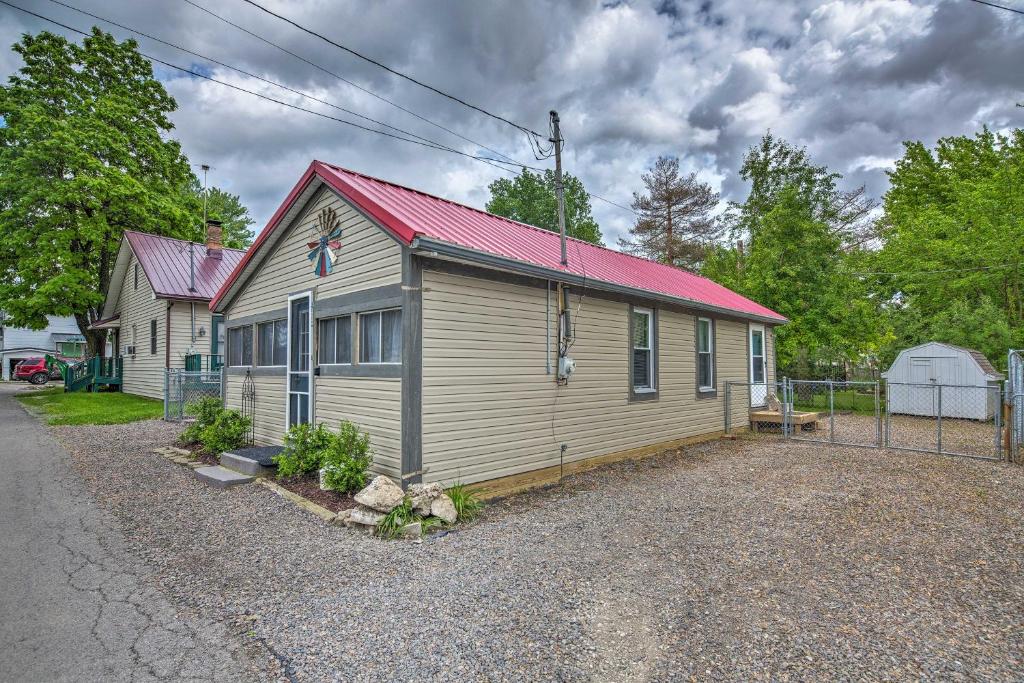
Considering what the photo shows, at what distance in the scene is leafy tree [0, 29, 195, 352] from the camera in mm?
18625

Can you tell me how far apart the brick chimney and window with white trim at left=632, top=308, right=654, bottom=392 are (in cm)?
1708

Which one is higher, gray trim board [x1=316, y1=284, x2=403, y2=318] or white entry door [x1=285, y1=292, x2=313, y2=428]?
gray trim board [x1=316, y1=284, x2=403, y2=318]

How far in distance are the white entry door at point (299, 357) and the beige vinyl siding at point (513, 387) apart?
2.77 m

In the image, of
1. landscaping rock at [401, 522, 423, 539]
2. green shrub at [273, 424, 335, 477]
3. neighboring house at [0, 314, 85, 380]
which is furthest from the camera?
neighboring house at [0, 314, 85, 380]

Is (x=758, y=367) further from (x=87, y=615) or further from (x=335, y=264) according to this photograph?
(x=87, y=615)

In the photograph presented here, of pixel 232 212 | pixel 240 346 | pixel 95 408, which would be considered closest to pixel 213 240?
pixel 95 408

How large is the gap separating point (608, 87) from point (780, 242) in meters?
8.07

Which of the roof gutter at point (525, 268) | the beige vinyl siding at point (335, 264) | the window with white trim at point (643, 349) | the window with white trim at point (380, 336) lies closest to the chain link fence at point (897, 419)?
the window with white trim at point (643, 349)

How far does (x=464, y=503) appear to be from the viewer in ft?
18.2

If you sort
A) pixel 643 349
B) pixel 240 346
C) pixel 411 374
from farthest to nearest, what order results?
1. pixel 240 346
2. pixel 643 349
3. pixel 411 374

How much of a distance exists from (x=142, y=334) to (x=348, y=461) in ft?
53.8

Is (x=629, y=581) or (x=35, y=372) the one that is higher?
(x=35, y=372)

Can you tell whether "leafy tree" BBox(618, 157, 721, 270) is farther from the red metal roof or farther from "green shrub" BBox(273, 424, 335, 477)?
"green shrub" BBox(273, 424, 335, 477)

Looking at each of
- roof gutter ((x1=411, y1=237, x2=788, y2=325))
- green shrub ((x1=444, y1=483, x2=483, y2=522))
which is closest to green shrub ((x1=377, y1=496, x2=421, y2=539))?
green shrub ((x1=444, y1=483, x2=483, y2=522))
